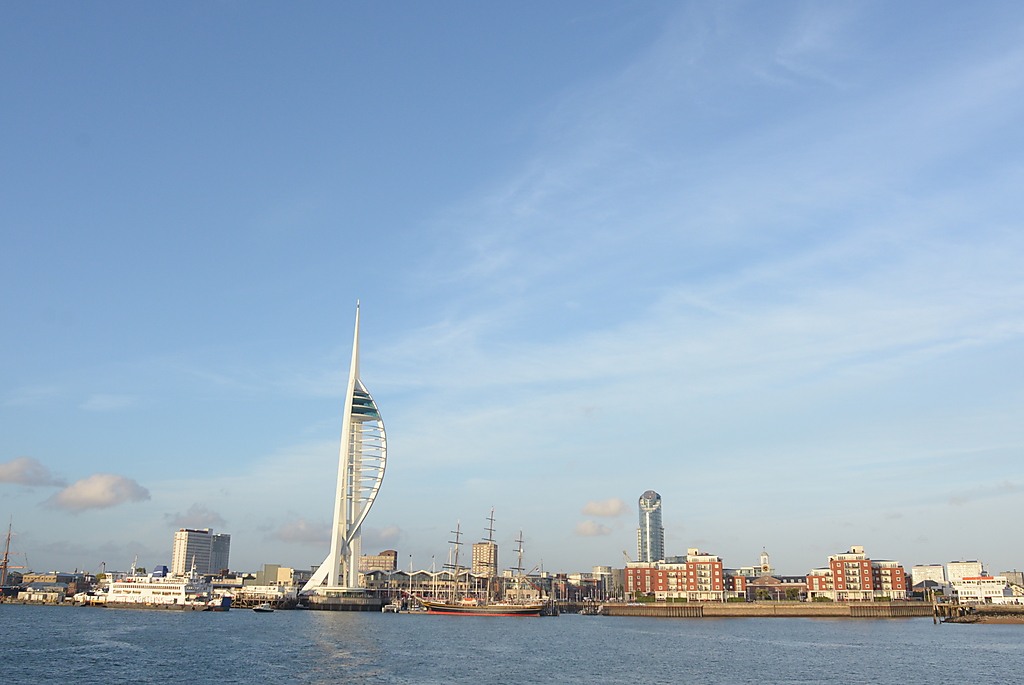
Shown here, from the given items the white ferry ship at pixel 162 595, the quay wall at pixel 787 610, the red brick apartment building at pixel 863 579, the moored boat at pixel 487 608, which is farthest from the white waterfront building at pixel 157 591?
the red brick apartment building at pixel 863 579

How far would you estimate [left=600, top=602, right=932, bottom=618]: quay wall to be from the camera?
6467 inches

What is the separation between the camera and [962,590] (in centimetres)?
16762

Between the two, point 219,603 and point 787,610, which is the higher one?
point 219,603

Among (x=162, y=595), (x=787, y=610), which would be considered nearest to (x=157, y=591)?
(x=162, y=595)

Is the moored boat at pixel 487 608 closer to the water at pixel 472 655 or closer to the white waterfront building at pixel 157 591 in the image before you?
the white waterfront building at pixel 157 591

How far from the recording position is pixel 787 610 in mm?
173000

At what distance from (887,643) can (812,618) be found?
82.8 m

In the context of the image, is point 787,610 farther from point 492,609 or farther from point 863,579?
point 492,609

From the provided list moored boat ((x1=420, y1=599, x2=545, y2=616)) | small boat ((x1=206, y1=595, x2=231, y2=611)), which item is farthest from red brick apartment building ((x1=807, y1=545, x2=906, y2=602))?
small boat ((x1=206, y1=595, x2=231, y2=611))

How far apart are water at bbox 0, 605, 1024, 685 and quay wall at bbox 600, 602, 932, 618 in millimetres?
54742

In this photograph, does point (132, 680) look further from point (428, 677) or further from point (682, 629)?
point (682, 629)

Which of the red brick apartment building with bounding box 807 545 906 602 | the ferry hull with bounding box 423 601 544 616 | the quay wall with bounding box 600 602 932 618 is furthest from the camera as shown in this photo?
the red brick apartment building with bounding box 807 545 906 602

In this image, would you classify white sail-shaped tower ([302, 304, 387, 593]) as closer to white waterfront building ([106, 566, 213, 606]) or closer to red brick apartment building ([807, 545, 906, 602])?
white waterfront building ([106, 566, 213, 606])

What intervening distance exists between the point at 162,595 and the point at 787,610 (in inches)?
4927
